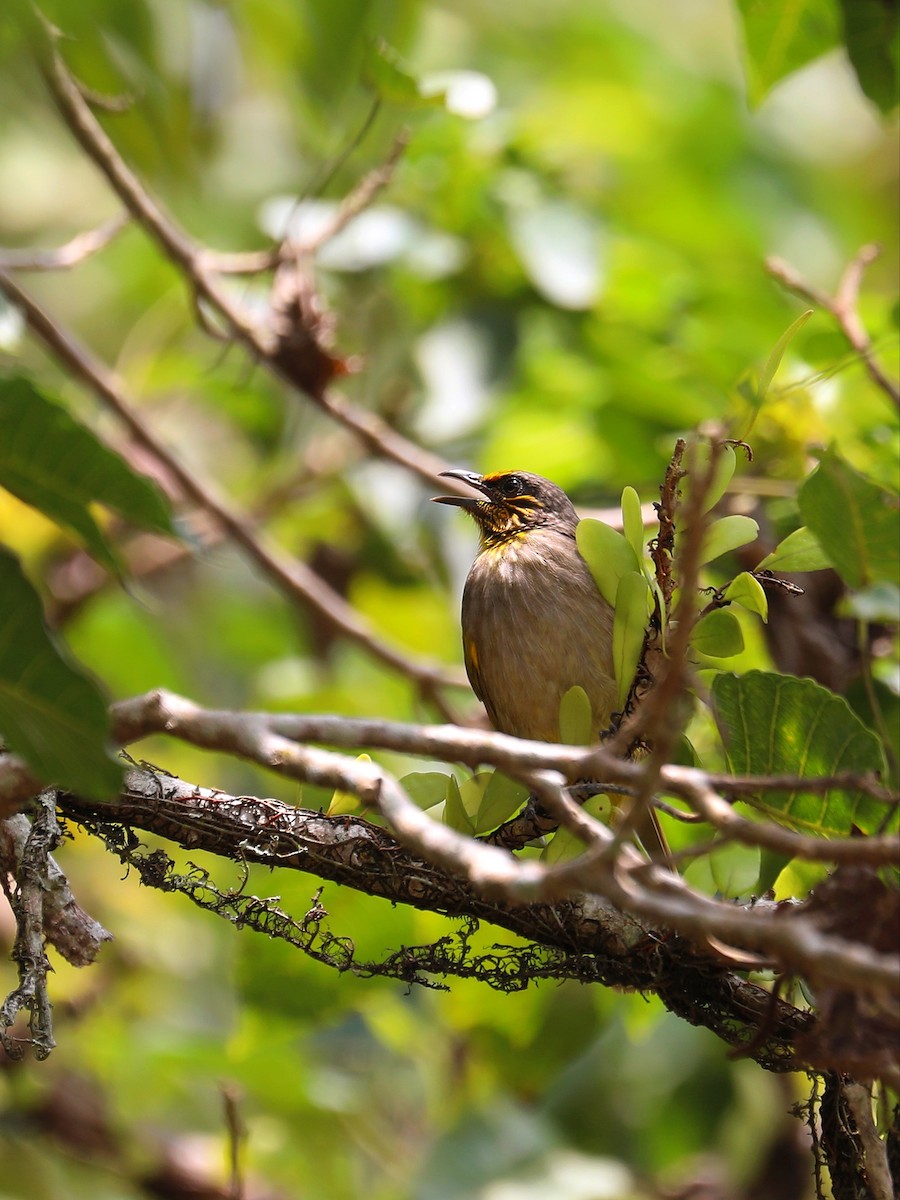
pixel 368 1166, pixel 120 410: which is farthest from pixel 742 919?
pixel 368 1166

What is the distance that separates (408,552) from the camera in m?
5.91

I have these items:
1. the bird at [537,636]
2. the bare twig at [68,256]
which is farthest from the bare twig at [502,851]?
the bare twig at [68,256]

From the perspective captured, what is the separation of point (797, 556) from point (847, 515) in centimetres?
28

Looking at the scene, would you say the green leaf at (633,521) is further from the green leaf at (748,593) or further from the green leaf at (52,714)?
the green leaf at (52,714)

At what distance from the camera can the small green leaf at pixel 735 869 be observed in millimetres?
2641

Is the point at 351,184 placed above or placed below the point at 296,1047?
above

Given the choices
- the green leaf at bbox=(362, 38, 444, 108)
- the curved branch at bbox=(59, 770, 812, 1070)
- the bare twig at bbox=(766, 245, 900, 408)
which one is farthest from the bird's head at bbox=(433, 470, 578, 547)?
the curved branch at bbox=(59, 770, 812, 1070)

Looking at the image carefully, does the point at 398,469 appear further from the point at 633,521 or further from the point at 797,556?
the point at 797,556

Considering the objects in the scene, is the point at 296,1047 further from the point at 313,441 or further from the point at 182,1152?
the point at 313,441

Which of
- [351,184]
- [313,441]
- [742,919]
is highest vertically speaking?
[742,919]

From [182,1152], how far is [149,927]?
1.33 m

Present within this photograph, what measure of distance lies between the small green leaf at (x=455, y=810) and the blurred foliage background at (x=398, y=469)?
331 mm

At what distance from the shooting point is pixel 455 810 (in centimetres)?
267

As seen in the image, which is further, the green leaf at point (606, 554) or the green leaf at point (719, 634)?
the green leaf at point (606, 554)
